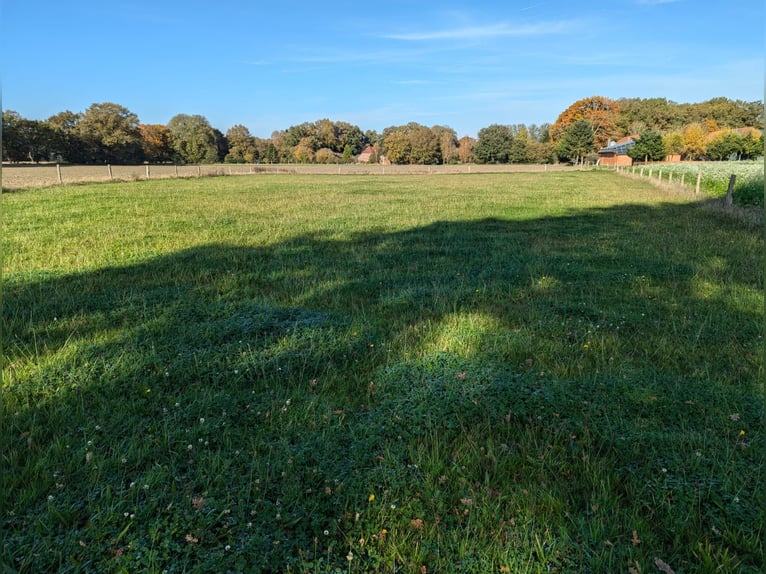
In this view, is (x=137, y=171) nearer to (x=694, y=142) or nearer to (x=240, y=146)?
(x=240, y=146)

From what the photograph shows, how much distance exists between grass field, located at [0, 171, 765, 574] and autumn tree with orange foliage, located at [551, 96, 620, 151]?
114 meters

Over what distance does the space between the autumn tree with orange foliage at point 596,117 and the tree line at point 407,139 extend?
0.24 metres

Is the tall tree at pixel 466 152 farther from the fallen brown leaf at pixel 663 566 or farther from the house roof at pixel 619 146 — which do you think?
the fallen brown leaf at pixel 663 566

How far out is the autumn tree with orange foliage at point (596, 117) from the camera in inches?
4419

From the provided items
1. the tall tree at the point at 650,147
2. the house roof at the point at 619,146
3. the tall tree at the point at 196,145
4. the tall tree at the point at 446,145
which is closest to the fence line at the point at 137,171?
the tall tree at the point at 196,145

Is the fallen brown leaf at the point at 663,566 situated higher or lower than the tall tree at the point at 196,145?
lower

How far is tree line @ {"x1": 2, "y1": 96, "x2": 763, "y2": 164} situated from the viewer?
66.8 meters

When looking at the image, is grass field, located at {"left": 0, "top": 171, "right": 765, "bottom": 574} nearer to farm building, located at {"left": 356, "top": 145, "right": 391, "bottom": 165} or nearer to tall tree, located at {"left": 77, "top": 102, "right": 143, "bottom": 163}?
tall tree, located at {"left": 77, "top": 102, "right": 143, "bottom": 163}

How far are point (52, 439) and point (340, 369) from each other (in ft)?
6.64

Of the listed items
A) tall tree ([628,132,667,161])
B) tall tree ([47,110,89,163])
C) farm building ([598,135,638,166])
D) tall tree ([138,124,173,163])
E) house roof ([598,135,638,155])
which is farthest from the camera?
house roof ([598,135,638,155])

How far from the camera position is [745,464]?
107 inches

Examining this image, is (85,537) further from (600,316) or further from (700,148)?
(700,148)

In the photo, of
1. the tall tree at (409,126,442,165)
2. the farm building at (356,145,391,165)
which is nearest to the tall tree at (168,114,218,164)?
the farm building at (356,145,391,165)

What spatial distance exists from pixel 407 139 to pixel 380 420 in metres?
97.9
